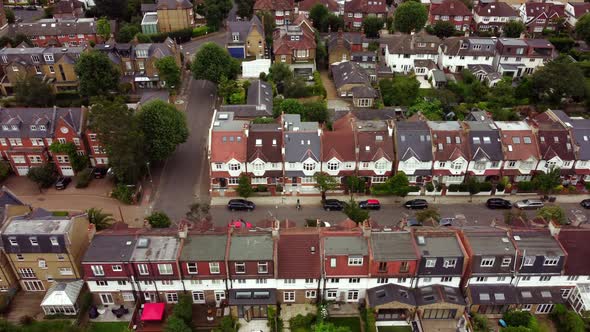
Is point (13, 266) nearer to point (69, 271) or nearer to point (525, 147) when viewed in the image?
point (69, 271)

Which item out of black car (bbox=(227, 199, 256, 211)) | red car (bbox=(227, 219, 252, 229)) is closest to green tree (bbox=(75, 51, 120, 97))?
black car (bbox=(227, 199, 256, 211))

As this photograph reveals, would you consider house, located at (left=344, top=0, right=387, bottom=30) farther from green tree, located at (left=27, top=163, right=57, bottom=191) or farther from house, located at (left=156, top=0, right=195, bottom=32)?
green tree, located at (left=27, top=163, right=57, bottom=191)

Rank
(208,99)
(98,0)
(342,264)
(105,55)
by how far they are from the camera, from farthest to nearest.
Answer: (98,0)
(208,99)
(105,55)
(342,264)

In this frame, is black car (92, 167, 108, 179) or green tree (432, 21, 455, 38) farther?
green tree (432, 21, 455, 38)

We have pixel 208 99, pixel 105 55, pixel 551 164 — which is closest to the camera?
pixel 551 164

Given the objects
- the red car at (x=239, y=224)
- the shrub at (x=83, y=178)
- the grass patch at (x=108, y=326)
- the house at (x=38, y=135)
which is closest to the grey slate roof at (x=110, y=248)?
the grass patch at (x=108, y=326)

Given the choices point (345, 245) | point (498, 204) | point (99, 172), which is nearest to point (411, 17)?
point (498, 204)

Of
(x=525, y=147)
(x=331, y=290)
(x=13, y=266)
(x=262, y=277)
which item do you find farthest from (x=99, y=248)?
(x=525, y=147)
